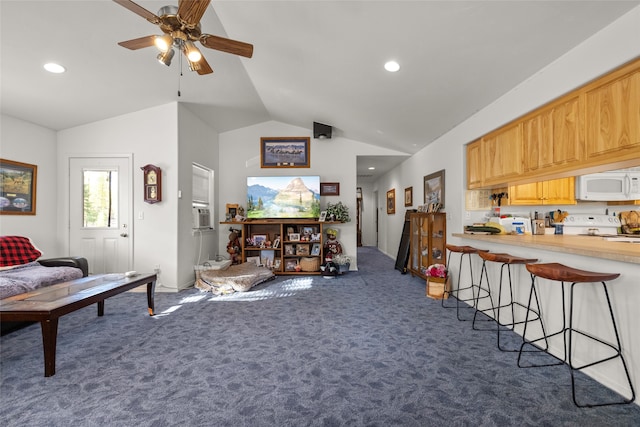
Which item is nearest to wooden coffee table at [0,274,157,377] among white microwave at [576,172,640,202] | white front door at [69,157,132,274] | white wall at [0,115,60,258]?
white front door at [69,157,132,274]

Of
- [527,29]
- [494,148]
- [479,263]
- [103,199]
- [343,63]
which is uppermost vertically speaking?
[343,63]

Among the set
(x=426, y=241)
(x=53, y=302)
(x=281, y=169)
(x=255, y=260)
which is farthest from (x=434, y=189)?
(x=53, y=302)

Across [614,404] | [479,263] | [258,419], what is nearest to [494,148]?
[479,263]

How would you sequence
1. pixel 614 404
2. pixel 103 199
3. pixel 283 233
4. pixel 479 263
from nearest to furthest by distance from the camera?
pixel 614 404, pixel 479 263, pixel 103 199, pixel 283 233

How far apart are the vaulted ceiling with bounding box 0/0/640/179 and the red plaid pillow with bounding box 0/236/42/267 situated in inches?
65.1

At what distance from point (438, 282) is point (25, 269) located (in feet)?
16.1

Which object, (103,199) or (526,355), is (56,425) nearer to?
(526,355)

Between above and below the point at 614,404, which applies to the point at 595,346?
above

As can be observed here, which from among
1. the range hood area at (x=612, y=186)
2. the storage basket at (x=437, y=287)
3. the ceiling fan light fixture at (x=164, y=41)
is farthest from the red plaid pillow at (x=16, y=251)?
the range hood area at (x=612, y=186)

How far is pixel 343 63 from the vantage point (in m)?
2.95

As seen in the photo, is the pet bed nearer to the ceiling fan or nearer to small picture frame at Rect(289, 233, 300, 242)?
small picture frame at Rect(289, 233, 300, 242)

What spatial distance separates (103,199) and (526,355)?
5457 millimetres

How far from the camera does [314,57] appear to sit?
298 cm

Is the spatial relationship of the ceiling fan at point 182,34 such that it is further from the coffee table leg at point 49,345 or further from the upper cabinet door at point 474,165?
the upper cabinet door at point 474,165
